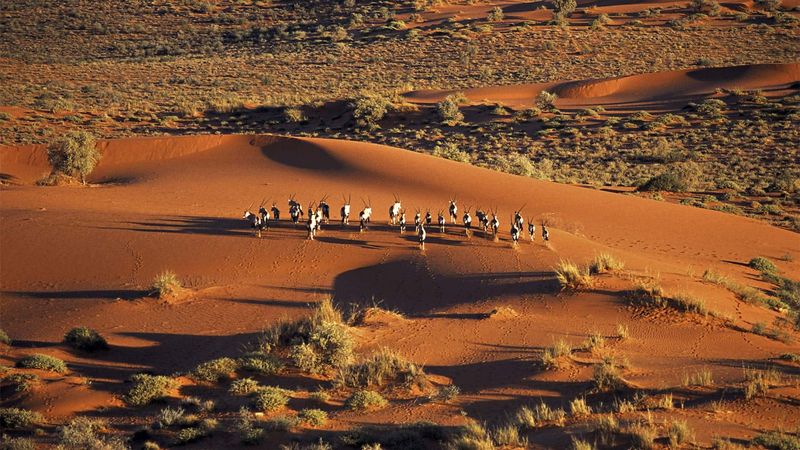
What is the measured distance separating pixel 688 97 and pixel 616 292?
132 feet

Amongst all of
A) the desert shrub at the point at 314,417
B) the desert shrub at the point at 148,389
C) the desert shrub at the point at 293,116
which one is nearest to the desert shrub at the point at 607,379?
the desert shrub at the point at 314,417

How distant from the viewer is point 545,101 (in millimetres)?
51844

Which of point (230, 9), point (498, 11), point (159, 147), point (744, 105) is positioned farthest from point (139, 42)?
point (744, 105)

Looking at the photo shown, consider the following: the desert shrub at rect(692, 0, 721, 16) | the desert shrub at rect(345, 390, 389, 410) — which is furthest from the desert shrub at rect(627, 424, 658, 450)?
the desert shrub at rect(692, 0, 721, 16)

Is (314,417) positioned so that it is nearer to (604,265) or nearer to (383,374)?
(383,374)

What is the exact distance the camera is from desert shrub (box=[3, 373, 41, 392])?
12.5 metres

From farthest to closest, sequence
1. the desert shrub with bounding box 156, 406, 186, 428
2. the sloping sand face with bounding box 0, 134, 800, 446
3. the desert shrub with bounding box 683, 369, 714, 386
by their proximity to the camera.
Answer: the sloping sand face with bounding box 0, 134, 800, 446 → the desert shrub with bounding box 683, 369, 714, 386 → the desert shrub with bounding box 156, 406, 186, 428

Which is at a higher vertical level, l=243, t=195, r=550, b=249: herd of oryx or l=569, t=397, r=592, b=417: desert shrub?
l=243, t=195, r=550, b=249: herd of oryx

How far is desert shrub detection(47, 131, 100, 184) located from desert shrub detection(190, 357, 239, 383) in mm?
18307

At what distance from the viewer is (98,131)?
43.8m

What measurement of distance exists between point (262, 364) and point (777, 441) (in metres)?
8.26

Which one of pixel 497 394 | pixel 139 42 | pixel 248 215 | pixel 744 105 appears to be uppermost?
pixel 139 42

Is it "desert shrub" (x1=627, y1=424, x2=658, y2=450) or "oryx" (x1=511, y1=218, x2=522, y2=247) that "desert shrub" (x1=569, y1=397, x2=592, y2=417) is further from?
"oryx" (x1=511, y1=218, x2=522, y2=247)

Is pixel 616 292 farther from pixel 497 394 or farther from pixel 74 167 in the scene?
pixel 74 167
